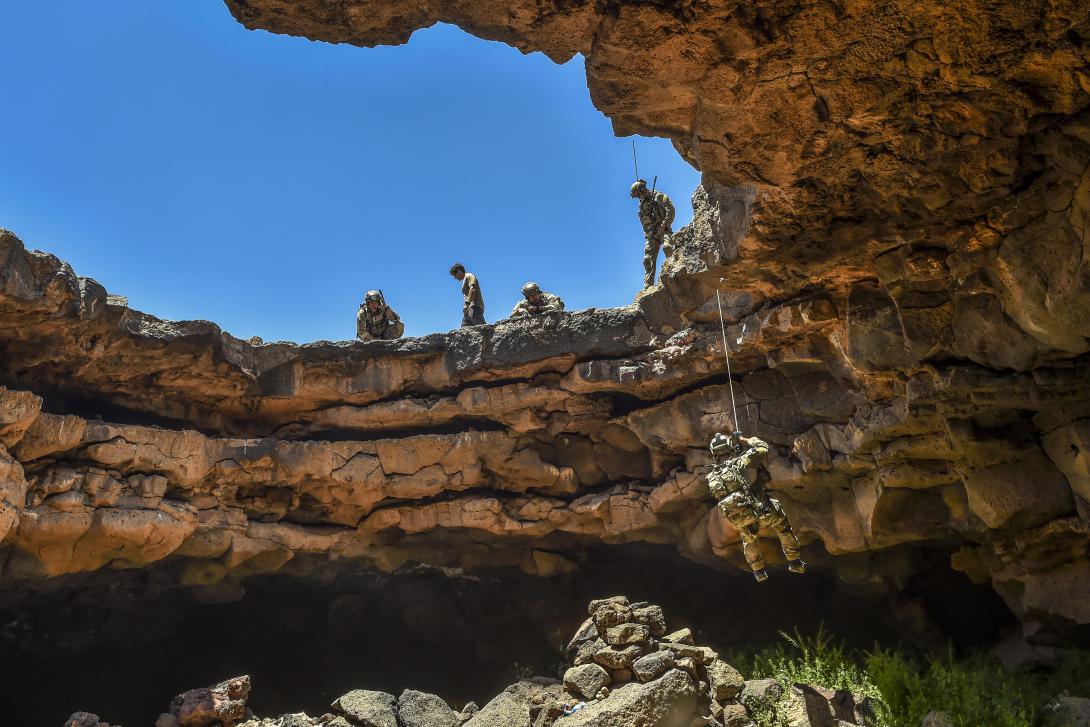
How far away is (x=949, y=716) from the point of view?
7.10 m

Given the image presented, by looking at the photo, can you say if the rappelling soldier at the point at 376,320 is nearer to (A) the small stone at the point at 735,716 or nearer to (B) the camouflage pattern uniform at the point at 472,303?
(B) the camouflage pattern uniform at the point at 472,303

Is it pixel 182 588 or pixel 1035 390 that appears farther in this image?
pixel 182 588

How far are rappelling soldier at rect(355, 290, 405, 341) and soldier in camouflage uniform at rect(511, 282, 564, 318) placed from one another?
206cm

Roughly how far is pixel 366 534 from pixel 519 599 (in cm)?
295

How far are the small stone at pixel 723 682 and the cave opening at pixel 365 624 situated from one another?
123 inches

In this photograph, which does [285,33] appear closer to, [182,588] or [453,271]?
[453,271]

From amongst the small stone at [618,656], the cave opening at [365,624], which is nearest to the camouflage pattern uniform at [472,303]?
the cave opening at [365,624]

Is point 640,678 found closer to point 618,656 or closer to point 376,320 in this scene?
point 618,656

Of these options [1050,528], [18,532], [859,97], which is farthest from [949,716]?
[18,532]

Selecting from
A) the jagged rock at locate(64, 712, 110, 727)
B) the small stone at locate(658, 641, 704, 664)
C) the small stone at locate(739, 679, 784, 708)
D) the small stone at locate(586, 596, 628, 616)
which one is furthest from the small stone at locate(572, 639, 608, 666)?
the jagged rock at locate(64, 712, 110, 727)

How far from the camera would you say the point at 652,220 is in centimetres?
1111

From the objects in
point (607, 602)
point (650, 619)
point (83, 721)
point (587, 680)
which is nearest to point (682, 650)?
point (650, 619)

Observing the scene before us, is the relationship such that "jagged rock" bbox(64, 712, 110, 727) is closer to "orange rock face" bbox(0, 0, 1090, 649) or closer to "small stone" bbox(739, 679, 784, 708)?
"orange rock face" bbox(0, 0, 1090, 649)

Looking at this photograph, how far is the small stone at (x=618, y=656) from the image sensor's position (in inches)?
314
